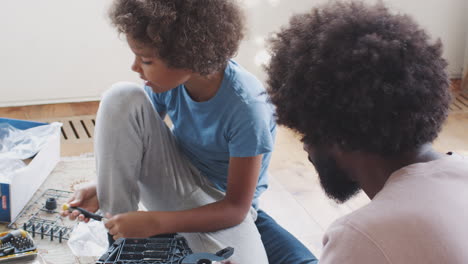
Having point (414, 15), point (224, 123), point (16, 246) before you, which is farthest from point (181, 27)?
point (414, 15)

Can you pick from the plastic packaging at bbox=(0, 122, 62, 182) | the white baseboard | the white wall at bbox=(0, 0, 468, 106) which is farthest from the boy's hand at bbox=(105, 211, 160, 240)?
the white baseboard

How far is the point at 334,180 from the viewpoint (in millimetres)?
921

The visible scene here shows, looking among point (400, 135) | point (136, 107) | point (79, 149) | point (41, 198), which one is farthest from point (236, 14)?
point (79, 149)

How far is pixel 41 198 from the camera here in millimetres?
1640

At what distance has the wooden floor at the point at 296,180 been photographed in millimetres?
1715

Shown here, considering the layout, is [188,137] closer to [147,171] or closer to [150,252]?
[147,171]

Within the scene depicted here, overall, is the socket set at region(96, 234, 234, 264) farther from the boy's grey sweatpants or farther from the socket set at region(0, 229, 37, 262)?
the socket set at region(0, 229, 37, 262)

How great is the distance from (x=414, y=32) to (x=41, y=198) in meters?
1.23

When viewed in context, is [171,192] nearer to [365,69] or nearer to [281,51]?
[281,51]

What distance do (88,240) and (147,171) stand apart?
0.31 meters

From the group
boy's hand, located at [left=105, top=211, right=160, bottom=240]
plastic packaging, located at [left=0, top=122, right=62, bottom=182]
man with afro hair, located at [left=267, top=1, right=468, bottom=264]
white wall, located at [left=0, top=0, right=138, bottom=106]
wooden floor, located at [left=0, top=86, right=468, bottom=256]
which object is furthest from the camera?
white wall, located at [left=0, top=0, right=138, bottom=106]

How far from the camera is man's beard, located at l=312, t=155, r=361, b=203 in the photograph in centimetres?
89

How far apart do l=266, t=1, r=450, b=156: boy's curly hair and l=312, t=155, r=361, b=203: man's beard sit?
0.20 feet

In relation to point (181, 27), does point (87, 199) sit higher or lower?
lower
